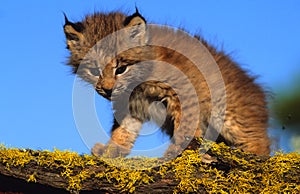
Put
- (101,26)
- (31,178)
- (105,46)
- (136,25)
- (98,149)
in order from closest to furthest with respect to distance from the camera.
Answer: (31,178) < (98,149) < (105,46) < (136,25) < (101,26)

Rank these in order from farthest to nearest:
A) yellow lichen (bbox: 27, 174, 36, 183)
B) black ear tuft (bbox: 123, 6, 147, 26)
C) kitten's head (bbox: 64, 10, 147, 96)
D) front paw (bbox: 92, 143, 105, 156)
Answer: black ear tuft (bbox: 123, 6, 147, 26) < kitten's head (bbox: 64, 10, 147, 96) < front paw (bbox: 92, 143, 105, 156) < yellow lichen (bbox: 27, 174, 36, 183)

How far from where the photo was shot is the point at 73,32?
7.64m

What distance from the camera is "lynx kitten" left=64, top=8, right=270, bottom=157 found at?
7.32 metres

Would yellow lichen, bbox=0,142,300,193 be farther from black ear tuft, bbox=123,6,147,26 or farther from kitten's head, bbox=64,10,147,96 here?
black ear tuft, bbox=123,6,147,26

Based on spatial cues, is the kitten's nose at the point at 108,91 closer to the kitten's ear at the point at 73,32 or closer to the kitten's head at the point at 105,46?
the kitten's head at the point at 105,46

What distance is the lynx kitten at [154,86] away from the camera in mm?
7320

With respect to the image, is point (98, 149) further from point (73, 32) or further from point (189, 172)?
point (189, 172)

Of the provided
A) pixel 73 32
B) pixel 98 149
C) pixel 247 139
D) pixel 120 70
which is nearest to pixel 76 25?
pixel 73 32

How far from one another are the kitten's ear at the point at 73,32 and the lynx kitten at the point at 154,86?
13 mm

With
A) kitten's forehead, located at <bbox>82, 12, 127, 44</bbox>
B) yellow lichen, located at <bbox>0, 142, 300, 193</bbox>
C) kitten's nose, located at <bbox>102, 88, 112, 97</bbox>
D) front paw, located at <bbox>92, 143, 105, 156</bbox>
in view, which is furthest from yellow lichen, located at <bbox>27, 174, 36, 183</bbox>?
kitten's forehead, located at <bbox>82, 12, 127, 44</bbox>

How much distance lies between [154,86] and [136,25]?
806 mm

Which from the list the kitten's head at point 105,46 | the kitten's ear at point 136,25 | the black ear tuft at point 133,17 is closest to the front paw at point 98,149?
the kitten's head at point 105,46

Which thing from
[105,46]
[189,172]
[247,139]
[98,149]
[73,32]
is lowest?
[189,172]

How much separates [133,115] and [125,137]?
0.31 metres
